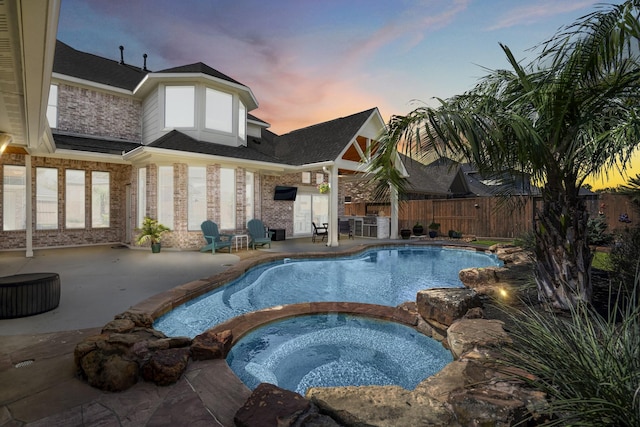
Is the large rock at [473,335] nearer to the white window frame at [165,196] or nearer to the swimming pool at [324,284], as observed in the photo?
the swimming pool at [324,284]

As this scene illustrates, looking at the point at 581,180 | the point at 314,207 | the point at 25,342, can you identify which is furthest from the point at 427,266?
the point at 25,342

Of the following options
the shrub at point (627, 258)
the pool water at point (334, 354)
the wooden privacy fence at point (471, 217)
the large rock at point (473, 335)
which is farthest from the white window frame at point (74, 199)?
the shrub at point (627, 258)

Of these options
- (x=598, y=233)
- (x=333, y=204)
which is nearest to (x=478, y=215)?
(x=598, y=233)

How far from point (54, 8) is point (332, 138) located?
11.5 m

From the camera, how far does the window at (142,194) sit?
10828 mm

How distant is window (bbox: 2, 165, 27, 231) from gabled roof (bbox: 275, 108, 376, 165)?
987 cm

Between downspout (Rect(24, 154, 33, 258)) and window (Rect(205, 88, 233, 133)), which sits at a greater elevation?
window (Rect(205, 88, 233, 133))

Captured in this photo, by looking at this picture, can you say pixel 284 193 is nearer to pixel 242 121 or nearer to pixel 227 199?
pixel 227 199

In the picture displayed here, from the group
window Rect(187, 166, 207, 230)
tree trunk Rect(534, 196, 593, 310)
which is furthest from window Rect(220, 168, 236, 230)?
tree trunk Rect(534, 196, 593, 310)

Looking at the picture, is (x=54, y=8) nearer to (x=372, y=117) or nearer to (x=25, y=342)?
(x=25, y=342)

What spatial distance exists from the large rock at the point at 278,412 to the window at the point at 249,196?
10315 mm

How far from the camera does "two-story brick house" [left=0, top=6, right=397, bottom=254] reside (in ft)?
33.6

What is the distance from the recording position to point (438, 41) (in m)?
9.23

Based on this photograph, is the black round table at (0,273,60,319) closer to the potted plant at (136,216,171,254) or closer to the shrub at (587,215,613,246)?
the potted plant at (136,216,171,254)
